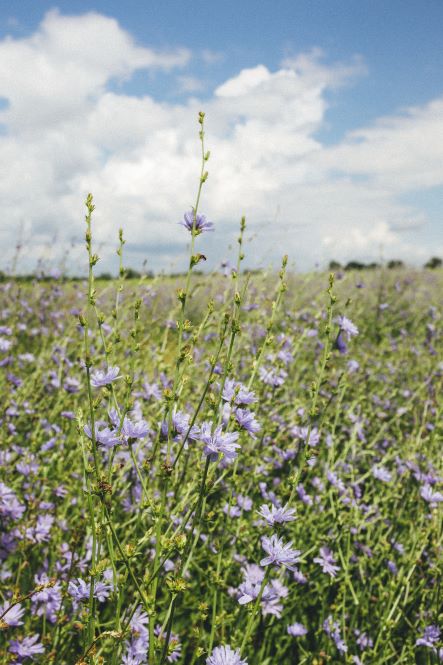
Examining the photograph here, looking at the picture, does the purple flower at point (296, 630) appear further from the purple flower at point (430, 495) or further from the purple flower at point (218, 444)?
the purple flower at point (218, 444)

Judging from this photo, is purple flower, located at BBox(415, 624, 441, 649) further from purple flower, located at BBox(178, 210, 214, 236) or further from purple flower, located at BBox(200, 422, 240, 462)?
purple flower, located at BBox(178, 210, 214, 236)

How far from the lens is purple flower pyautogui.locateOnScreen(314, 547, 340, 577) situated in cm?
213

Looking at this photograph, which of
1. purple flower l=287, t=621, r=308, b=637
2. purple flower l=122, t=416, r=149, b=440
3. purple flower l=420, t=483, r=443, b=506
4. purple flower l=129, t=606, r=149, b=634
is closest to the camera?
purple flower l=122, t=416, r=149, b=440

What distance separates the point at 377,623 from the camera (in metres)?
2.41

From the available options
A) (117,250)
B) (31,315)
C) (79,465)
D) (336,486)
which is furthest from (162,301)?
(117,250)

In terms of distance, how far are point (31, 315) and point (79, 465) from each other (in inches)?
130

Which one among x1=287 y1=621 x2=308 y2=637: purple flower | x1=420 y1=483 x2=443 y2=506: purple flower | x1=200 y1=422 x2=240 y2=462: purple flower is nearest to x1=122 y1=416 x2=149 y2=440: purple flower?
x1=200 y1=422 x2=240 y2=462: purple flower

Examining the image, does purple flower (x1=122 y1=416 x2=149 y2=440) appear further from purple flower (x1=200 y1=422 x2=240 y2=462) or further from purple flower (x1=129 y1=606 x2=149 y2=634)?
purple flower (x1=129 y1=606 x2=149 y2=634)

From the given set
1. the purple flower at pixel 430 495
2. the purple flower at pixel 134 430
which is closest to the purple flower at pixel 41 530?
the purple flower at pixel 134 430

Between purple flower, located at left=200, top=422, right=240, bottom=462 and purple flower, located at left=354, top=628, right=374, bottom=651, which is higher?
purple flower, located at left=200, top=422, right=240, bottom=462

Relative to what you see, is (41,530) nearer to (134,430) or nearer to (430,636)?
(134,430)

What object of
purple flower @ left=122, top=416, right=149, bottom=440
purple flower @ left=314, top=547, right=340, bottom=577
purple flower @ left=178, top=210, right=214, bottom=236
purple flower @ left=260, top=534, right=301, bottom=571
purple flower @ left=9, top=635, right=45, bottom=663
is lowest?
purple flower @ left=9, top=635, right=45, bottom=663

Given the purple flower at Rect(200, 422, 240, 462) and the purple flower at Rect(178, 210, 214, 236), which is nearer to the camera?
the purple flower at Rect(200, 422, 240, 462)

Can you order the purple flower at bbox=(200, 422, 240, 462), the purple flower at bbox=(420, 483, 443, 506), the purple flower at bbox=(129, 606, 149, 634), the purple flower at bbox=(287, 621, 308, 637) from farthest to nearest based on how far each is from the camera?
1. the purple flower at bbox=(420, 483, 443, 506)
2. the purple flower at bbox=(287, 621, 308, 637)
3. the purple flower at bbox=(129, 606, 149, 634)
4. the purple flower at bbox=(200, 422, 240, 462)
